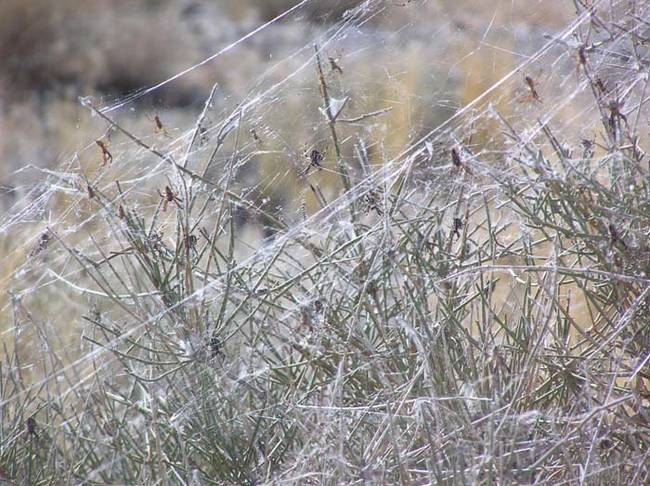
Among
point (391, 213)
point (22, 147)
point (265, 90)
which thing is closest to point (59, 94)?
point (22, 147)

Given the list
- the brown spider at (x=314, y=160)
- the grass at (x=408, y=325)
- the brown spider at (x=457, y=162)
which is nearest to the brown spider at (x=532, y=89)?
the grass at (x=408, y=325)

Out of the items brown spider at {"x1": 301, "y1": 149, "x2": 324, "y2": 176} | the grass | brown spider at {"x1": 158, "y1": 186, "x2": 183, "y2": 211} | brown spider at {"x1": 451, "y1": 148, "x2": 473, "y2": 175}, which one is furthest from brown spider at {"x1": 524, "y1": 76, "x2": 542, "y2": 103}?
brown spider at {"x1": 158, "y1": 186, "x2": 183, "y2": 211}

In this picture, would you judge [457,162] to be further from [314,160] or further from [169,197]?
[169,197]

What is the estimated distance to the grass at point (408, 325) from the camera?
166 cm

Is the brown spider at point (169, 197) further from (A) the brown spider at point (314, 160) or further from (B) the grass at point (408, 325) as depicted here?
(A) the brown spider at point (314, 160)

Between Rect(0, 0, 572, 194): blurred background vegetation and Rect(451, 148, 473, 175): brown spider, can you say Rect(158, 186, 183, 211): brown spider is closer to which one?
Rect(0, 0, 572, 194): blurred background vegetation

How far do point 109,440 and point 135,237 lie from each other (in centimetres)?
40

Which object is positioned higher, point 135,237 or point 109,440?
point 135,237

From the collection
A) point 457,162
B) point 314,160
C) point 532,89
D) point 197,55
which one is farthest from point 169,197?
point 197,55

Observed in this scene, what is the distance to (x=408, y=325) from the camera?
1598mm

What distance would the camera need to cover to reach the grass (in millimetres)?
1656

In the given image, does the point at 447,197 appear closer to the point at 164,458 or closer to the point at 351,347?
the point at 351,347

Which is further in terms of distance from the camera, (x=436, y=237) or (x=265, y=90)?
(x=265, y=90)

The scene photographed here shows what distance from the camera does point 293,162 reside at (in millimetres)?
2135
